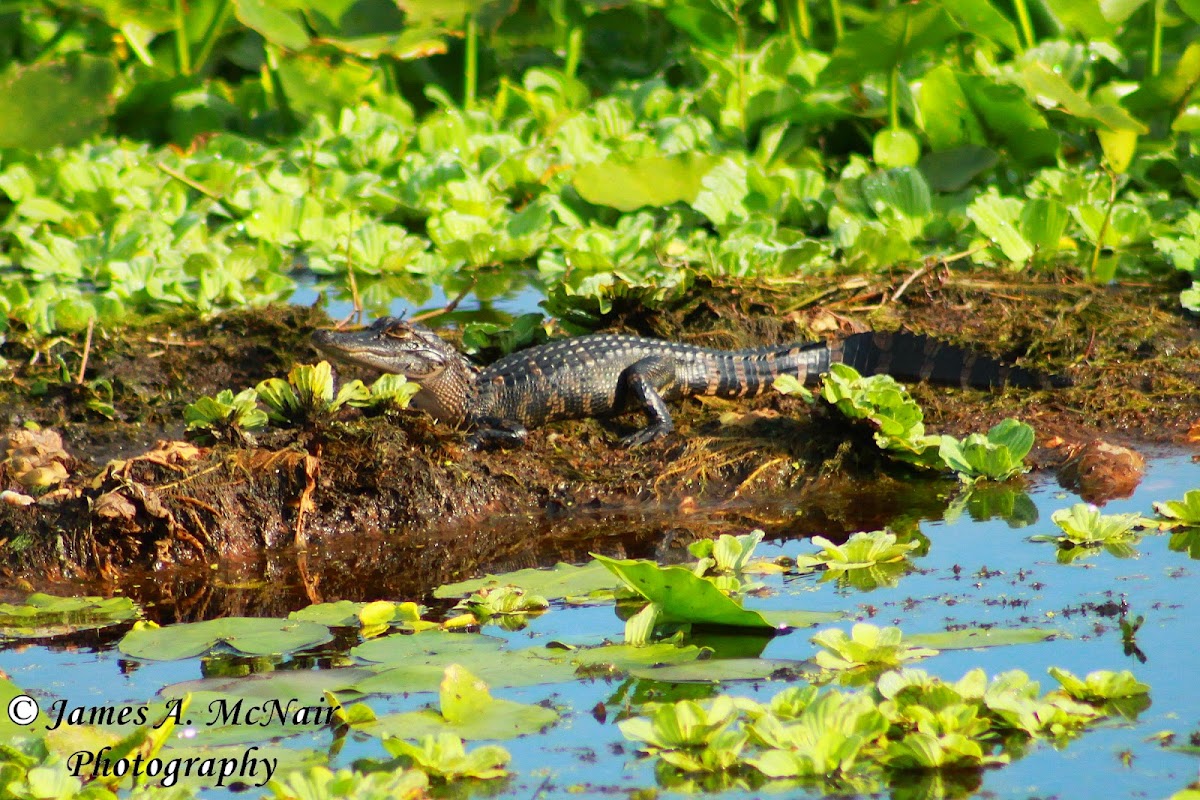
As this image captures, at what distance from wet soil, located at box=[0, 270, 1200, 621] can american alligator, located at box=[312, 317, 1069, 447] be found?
11cm

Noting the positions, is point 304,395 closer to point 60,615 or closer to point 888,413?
point 60,615

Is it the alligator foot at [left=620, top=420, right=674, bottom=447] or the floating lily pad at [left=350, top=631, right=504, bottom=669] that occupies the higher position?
the floating lily pad at [left=350, top=631, right=504, bottom=669]

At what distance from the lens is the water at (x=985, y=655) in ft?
9.21

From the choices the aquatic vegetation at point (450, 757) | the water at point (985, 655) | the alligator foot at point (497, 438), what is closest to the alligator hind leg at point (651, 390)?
the alligator foot at point (497, 438)

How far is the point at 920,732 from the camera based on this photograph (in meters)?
2.81

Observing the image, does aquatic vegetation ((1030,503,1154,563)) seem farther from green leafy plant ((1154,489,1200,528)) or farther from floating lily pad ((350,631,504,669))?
floating lily pad ((350,631,504,669))

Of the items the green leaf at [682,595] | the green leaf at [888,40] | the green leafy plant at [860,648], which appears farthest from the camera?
the green leaf at [888,40]

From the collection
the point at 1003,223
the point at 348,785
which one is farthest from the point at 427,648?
the point at 1003,223

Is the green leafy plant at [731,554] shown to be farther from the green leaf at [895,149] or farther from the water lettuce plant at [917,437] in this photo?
the green leaf at [895,149]

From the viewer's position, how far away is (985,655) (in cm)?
336

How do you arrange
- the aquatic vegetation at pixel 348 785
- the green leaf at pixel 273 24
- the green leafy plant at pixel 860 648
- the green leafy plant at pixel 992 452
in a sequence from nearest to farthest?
the aquatic vegetation at pixel 348 785, the green leafy plant at pixel 860 648, the green leafy plant at pixel 992 452, the green leaf at pixel 273 24

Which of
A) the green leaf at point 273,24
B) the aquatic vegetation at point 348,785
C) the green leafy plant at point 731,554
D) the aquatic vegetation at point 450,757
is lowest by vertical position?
the green leafy plant at point 731,554

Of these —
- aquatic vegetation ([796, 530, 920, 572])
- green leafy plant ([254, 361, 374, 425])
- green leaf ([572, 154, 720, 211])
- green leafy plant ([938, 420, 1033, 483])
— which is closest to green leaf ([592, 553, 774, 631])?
aquatic vegetation ([796, 530, 920, 572])

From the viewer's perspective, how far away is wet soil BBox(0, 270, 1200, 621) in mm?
4461
